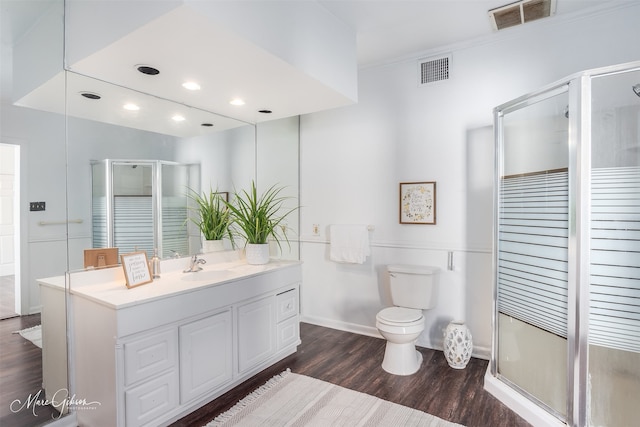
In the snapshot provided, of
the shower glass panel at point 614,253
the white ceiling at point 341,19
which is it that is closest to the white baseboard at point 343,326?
the shower glass panel at point 614,253

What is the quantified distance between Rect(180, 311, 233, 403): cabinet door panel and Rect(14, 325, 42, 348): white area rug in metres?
0.77

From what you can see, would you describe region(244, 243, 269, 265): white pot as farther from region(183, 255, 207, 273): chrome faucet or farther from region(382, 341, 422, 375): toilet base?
region(382, 341, 422, 375): toilet base

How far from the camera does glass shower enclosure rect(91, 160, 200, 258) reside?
2188 millimetres

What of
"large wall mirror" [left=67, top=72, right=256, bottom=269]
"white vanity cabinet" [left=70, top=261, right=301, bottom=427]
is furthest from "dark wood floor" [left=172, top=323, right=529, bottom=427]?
"large wall mirror" [left=67, top=72, right=256, bottom=269]

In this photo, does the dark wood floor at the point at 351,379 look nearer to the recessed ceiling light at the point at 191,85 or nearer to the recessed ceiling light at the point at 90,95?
the recessed ceiling light at the point at 90,95

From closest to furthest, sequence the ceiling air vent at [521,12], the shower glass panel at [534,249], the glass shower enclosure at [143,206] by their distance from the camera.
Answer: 1. the shower glass panel at [534,249]
2. the glass shower enclosure at [143,206]
3. the ceiling air vent at [521,12]

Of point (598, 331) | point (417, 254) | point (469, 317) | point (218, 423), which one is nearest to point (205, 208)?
point (218, 423)

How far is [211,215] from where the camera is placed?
9.46 feet

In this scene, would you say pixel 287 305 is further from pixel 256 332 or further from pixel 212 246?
pixel 212 246

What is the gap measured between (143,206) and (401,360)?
2211 mm

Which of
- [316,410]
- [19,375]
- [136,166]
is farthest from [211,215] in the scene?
[316,410]

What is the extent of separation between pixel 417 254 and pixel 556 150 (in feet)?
4.56

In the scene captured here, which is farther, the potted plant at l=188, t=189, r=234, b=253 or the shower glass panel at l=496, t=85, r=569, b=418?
the potted plant at l=188, t=189, r=234, b=253

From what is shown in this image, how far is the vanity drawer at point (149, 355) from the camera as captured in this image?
1.78 m
